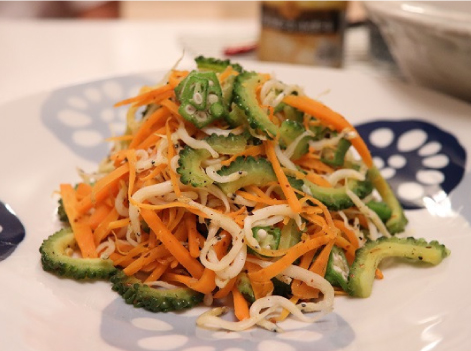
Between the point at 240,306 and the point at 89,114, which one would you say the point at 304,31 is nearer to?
the point at 89,114

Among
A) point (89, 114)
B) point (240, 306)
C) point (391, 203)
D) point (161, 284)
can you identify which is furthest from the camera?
point (89, 114)

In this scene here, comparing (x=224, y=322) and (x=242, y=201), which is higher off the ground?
(x=242, y=201)

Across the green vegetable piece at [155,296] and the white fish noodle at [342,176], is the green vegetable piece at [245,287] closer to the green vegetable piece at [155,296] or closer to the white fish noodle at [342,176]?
the green vegetable piece at [155,296]

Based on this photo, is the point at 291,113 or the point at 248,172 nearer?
the point at 248,172

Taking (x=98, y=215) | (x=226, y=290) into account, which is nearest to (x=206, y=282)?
(x=226, y=290)

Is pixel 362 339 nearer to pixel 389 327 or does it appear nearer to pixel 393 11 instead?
pixel 389 327

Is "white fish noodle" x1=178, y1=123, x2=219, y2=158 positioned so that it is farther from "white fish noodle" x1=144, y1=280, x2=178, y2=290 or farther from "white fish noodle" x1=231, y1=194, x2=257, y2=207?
"white fish noodle" x1=144, y1=280, x2=178, y2=290

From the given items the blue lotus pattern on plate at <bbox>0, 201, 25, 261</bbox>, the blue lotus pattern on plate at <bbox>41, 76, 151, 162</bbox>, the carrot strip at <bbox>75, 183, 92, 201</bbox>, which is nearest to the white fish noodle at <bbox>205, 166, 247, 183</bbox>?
the carrot strip at <bbox>75, 183, 92, 201</bbox>
